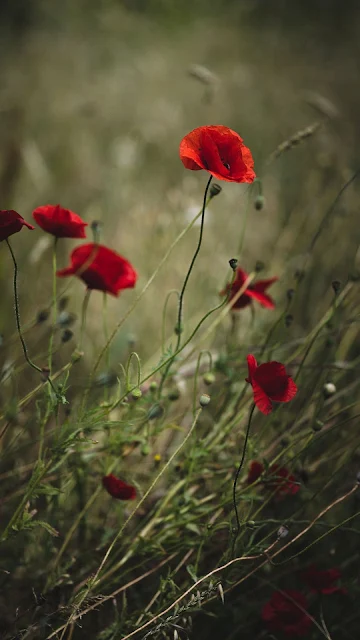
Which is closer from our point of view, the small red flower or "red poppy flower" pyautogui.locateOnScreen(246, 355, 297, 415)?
"red poppy flower" pyautogui.locateOnScreen(246, 355, 297, 415)

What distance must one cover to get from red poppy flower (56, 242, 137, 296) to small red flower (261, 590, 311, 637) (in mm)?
587

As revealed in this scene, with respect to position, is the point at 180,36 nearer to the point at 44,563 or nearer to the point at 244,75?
the point at 244,75

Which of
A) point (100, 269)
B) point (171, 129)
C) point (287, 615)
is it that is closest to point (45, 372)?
point (100, 269)

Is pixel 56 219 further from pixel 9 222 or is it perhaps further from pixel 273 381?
pixel 273 381

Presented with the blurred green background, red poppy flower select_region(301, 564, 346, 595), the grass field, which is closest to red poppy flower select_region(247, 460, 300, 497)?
the grass field

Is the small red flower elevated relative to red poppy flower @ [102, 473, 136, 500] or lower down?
lower down

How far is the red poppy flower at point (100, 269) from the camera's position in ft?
3.14

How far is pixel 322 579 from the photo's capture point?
0.92 m

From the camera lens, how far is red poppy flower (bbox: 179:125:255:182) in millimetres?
744

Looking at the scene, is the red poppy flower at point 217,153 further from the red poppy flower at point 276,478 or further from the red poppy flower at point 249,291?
the red poppy flower at point 276,478

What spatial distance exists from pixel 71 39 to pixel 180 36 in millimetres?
634

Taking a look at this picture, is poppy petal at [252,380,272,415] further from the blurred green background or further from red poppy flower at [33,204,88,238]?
the blurred green background

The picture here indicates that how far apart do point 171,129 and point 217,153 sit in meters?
1.89

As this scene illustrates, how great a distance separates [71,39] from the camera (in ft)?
10.2
